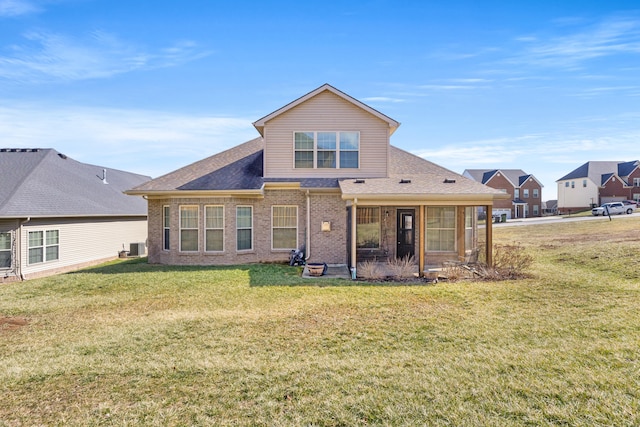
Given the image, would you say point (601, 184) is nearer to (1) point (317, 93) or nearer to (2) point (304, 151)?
(1) point (317, 93)

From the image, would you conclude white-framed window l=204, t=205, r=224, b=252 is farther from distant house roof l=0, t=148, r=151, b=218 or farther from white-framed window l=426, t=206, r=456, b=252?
white-framed window l=426, t=206, r=456, b=252

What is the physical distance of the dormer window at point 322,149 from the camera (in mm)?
14469

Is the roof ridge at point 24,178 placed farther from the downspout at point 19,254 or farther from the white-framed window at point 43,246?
the white-framed window at point 43,246

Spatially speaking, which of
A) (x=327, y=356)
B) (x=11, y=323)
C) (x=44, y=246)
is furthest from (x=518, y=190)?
(x=11, y=323)

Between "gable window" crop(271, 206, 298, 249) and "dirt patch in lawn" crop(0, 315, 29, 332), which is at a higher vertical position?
"gable window" crop(271, 206, 298, 249)

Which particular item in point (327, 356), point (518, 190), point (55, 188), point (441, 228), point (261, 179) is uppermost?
point (518, 190)

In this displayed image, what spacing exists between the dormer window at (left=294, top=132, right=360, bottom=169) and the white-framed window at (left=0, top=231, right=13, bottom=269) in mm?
11821

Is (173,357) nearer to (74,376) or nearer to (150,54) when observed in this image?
(74,376)

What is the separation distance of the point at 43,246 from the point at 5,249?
125 centimetres

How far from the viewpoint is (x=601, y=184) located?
4912cm

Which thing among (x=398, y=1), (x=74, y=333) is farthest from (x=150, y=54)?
(x=74, y=333)

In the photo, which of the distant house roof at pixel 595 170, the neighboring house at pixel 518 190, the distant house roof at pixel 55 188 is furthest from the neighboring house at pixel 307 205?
the distant house roof at pixel 595 170

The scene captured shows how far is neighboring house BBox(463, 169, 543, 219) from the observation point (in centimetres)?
5172

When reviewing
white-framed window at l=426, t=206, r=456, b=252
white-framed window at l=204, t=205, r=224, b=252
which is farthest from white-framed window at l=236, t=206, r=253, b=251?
white-framed window at l=426, t=206, r=456, b=252
